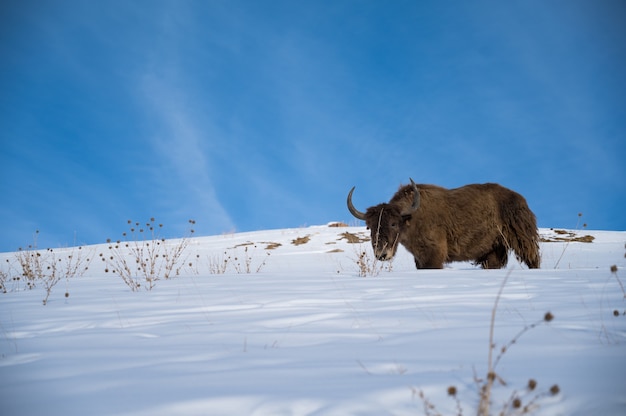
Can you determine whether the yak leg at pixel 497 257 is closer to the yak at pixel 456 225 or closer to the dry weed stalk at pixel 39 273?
the yak at pixel 456 225

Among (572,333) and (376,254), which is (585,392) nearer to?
(572,333)

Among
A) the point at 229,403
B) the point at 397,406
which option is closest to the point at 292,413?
the point at 229,403

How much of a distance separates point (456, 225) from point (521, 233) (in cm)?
138

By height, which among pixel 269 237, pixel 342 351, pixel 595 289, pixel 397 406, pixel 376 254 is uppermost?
pixel 269 237

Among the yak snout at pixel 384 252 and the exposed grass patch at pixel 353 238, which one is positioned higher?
the exposed grass patch at pixel 353 238

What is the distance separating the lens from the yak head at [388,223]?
7.46 m

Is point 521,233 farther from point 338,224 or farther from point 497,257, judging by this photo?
point 338,224

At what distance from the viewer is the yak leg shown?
8.52 meters

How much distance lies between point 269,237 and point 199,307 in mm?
16303

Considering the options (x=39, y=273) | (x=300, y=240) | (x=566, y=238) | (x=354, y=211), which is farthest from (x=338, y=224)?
(x=39, y=273)

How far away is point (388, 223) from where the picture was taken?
7.64 metres

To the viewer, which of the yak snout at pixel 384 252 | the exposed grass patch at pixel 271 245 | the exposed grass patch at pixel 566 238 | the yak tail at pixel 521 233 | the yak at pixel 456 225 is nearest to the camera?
the yak snout at pixel 384 252

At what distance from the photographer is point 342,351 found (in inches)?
84.4

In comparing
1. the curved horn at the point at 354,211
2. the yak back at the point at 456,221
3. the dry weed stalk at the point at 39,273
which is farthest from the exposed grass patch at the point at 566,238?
the dry weed stalk at the point at 39,273
